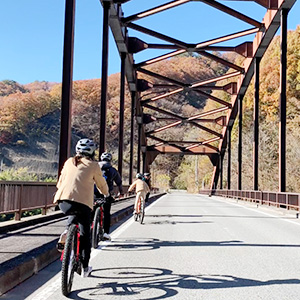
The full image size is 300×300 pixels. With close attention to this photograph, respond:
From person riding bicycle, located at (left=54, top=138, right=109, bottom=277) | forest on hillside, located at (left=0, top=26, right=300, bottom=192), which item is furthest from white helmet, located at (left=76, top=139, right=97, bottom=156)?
forest on hillside, located at (left=0, top=26, right=300, bottom=192)

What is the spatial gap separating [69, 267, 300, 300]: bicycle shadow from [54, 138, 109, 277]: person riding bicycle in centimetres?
43

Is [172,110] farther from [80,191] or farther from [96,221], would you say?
[80,191]

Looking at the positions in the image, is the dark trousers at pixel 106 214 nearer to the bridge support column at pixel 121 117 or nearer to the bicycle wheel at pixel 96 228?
the bicycle wheel at pixel 96 228

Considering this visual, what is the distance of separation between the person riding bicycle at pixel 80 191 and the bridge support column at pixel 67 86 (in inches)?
311

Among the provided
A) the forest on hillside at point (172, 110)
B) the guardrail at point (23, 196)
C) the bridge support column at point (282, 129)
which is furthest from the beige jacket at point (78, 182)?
the forest on hillside at point (172, 110)

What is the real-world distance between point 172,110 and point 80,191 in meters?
94.7

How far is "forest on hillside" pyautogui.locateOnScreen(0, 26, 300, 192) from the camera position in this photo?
49.8 meters

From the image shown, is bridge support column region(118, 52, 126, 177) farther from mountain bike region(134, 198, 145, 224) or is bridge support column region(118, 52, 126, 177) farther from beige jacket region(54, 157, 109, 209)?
beige jacket region(54, 157, 109, 209)

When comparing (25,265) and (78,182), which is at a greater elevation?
(78,182)

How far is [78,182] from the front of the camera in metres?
4.91

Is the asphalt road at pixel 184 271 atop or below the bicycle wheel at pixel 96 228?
below

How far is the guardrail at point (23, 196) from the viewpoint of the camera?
901 centimetres

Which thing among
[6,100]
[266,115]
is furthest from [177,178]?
[266,115]

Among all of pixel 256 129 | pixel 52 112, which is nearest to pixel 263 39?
pixel 256 129
